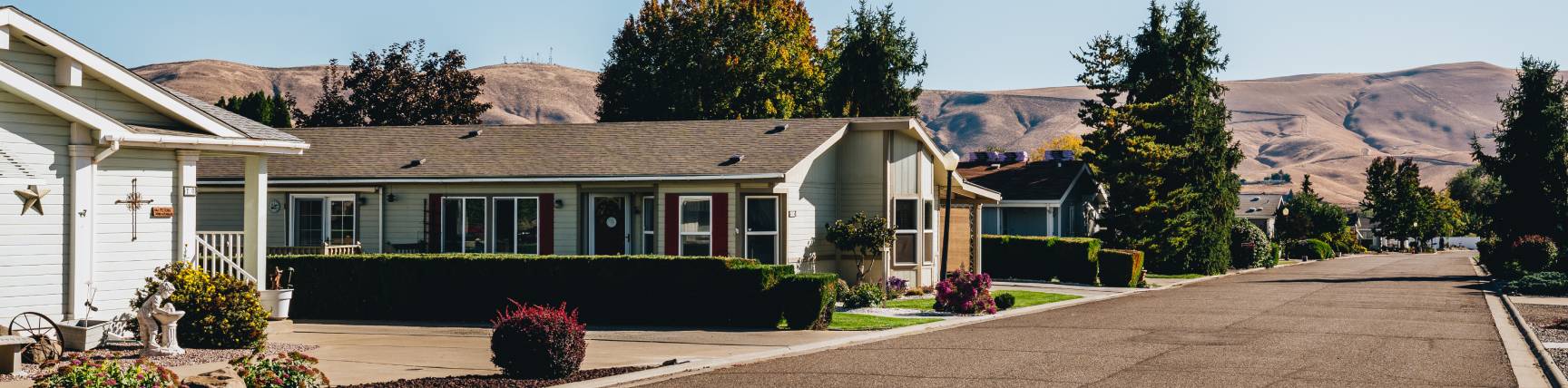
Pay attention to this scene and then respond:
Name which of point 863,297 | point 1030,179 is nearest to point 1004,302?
point 863,297

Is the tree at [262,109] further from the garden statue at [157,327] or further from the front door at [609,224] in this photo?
the garden statue at [157,327]

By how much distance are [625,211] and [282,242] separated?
8.05 metres

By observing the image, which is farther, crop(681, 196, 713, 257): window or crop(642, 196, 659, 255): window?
crop(642, 196, 659, 255): window

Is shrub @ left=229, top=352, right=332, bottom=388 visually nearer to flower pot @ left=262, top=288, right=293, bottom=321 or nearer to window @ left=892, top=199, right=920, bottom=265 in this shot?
flower pot @ left=262, top=288, right=293, bottom=321

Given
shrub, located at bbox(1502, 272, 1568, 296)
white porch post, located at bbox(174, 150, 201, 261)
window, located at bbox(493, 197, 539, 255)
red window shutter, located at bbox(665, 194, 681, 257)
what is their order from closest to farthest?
white porch post, located at bbox(174, 150, 201, 261)
red window shutter, located at bbox(665, 194, 681, 257)
window, located at bbox(493, 197, 539, 255)
shrub, located at bbox(1502, 272, 1568, 296)

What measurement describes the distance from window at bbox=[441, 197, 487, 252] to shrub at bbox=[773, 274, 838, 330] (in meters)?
9.80

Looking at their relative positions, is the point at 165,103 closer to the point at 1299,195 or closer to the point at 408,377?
the point at 408,377

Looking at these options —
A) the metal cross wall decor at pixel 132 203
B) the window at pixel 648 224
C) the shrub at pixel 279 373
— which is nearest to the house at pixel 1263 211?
the window at pixel 648 224

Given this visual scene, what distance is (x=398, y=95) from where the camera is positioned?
196 ft

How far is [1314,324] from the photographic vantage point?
2200 cm

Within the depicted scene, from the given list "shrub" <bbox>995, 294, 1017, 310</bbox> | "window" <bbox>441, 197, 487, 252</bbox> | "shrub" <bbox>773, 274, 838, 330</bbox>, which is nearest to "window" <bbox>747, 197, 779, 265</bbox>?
"shrub" <bbox>995, 294, 1017, 310</bbox>

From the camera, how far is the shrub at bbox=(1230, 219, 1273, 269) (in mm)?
53875

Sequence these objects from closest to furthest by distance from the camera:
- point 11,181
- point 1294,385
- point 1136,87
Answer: point 1294,385 → point 11,181 → point 1136,87

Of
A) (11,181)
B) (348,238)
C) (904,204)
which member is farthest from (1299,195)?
(11,181)
